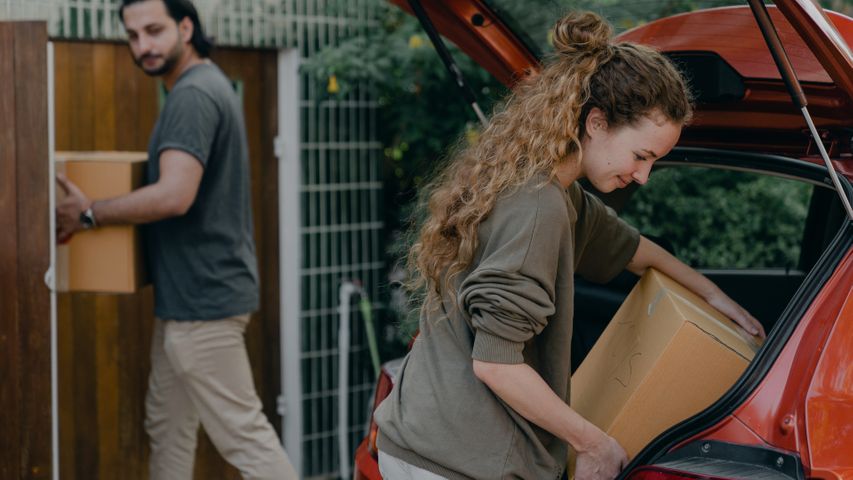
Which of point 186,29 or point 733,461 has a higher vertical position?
point 186,29

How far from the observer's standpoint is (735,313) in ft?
9.48

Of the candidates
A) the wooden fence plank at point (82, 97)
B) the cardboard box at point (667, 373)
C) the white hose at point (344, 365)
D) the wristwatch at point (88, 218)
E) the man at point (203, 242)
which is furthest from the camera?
the white hose at point (344, 365)

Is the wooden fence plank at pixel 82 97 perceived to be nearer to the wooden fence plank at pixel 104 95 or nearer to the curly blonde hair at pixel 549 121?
the wooden fence plank at pixel 104 95

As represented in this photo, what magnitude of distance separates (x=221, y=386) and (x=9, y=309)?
0.83 m

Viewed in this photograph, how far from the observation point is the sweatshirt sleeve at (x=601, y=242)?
2.74 meters

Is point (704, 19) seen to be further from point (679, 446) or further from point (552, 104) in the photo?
point (679, 446)

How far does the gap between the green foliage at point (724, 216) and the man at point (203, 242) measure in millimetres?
2678

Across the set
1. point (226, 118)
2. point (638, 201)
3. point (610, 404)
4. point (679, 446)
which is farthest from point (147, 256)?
point (638, 201)

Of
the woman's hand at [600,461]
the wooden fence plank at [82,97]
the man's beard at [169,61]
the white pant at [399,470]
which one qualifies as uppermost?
the man's beard at [169,61]

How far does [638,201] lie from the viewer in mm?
6051

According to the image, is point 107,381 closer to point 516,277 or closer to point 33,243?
point 33,243

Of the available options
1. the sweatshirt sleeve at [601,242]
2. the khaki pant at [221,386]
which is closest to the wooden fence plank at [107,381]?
the khaki pant at [221,386]

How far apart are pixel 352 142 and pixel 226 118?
5.38 ft

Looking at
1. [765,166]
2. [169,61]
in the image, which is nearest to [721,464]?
[765,166]
